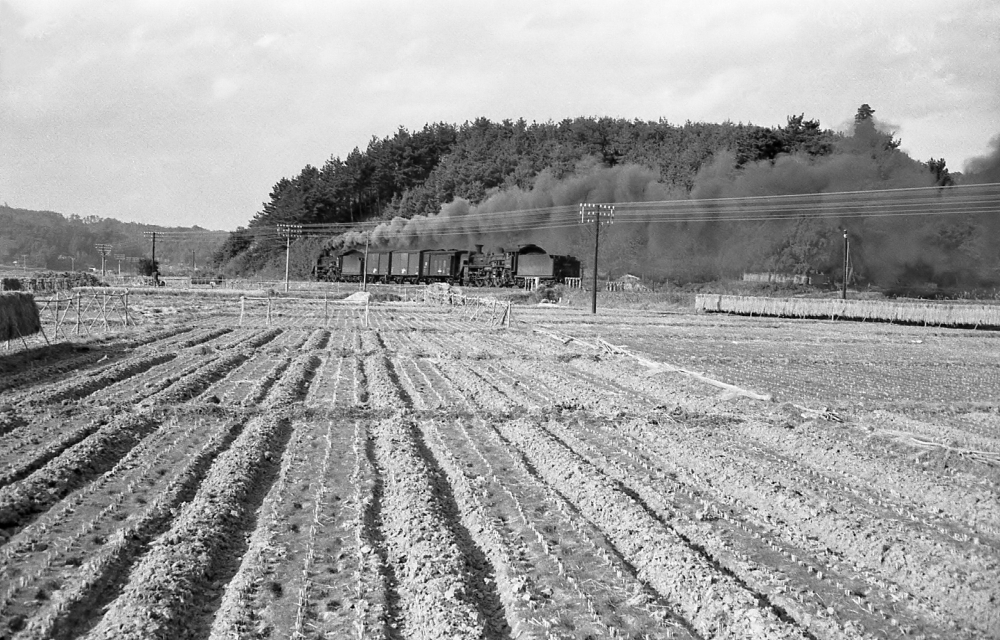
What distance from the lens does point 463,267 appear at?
202 feet

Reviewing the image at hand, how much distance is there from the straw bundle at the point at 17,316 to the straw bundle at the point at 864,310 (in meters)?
38.4

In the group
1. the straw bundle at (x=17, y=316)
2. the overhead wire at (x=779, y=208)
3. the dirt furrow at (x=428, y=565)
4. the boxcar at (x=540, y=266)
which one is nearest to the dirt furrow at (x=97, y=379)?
the straw bundle at (x=17, y=316)

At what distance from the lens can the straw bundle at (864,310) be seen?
3928cm

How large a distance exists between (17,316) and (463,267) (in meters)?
44.0

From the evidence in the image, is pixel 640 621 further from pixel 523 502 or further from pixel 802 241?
pixel 802 241

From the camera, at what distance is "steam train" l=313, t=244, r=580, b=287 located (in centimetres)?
5712

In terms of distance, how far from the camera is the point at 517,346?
2369cm

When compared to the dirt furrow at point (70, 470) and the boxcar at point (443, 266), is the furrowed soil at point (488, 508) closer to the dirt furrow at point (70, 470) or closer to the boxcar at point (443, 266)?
the dirt furrow at point (70, 470)

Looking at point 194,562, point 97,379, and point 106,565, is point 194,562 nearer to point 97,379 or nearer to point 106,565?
point 106,565

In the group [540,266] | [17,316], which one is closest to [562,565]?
[17,316]

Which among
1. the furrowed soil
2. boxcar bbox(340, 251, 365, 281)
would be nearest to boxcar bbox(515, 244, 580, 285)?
boxcar bbox(340, 251, 365, 281)

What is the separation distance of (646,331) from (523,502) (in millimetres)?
23965

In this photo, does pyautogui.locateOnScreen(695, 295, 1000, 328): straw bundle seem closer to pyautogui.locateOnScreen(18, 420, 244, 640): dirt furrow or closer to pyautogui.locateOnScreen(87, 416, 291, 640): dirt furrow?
pyautogui.locateOnScreen(87, 416, 291, 640): dirt furrow

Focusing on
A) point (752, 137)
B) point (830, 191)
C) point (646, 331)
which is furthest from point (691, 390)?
point (752, 137)
